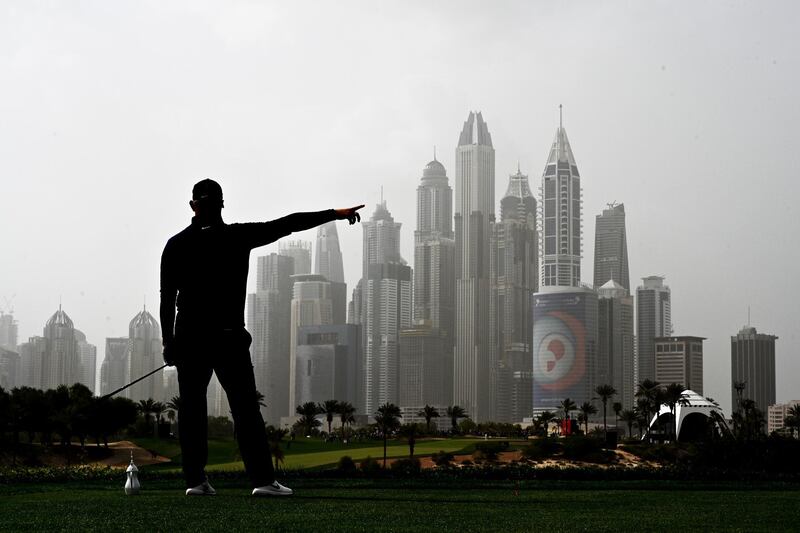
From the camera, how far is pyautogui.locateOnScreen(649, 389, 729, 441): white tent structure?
10456cm

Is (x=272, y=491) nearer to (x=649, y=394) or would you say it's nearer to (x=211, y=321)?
(x=211, y=321)

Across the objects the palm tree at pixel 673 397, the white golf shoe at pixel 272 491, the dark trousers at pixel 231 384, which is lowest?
the palm tree at pixel 673 397

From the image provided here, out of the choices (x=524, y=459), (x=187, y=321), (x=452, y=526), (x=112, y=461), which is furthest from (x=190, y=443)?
(x=112, y=461)

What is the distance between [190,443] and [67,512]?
2877 mm

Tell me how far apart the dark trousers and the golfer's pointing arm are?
3.25ft

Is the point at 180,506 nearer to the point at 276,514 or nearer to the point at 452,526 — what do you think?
the point at 276,514

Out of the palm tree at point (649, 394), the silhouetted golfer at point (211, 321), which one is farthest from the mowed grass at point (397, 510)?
the palm tree at point (649, 394)

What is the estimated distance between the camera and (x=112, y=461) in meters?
66.6

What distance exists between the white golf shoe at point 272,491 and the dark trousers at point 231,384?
0.08 meters

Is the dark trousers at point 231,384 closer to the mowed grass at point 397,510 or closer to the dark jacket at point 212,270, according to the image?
the dark jacket at point 212,270

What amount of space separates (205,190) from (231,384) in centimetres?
209

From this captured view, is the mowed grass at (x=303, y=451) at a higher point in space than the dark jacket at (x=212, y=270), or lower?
lower

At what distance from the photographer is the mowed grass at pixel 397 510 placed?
824 centimetres

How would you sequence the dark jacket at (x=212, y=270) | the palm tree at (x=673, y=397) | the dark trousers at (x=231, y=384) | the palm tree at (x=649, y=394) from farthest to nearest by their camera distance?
the palm tree at (x=649, y=394), the palm tree at (x=673, y=397), the dark jacket at (x=212, y=270), the dark trousers at (x=231, y=384)
